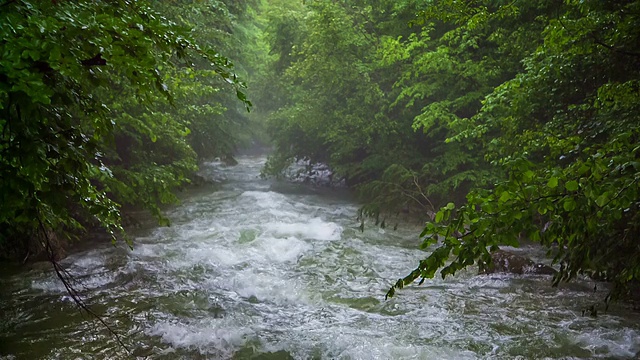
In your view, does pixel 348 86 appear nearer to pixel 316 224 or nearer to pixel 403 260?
pixel 316 224

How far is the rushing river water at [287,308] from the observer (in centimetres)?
532

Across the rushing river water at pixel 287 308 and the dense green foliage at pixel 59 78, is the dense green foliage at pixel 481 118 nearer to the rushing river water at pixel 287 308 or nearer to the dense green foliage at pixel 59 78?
the rushing river water at pixel 287 308

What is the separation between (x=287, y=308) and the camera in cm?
671

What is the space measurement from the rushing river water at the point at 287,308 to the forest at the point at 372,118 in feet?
1.91

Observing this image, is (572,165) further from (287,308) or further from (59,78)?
(287,308)

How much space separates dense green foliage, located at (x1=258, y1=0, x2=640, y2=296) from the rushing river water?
85 centimetres

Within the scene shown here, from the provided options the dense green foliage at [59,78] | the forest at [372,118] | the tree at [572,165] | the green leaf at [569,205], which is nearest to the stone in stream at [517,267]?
the forest at [372,118]

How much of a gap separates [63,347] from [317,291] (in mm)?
3562

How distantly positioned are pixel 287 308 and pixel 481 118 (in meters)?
5.26

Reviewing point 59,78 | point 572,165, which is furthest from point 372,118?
point 59,78

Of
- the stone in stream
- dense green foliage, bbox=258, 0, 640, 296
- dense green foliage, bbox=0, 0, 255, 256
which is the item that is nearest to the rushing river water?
the stone in stream

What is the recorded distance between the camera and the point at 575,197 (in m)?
2.45

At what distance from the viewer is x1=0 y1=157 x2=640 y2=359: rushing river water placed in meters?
5.32

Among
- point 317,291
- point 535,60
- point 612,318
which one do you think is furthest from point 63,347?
point 535,60
